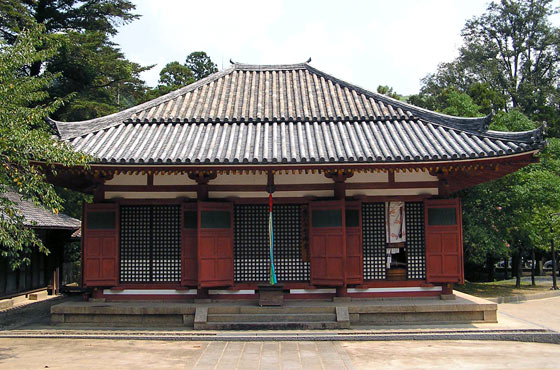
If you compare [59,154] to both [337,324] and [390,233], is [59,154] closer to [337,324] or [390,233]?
[337,324]

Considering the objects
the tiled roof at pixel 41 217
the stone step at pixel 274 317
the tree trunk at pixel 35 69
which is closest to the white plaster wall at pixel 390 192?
the stone step at pixel 274 317

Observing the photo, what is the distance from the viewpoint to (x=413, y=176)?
13047 mm

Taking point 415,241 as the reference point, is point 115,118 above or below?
above

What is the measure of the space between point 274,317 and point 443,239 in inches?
199

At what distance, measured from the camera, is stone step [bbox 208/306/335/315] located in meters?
12.0

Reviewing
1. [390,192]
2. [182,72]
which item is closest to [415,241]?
[390,192]

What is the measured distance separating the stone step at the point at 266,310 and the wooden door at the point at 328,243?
2.56ft

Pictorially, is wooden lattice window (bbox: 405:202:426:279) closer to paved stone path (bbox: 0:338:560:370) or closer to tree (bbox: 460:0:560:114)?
paved stone path (bbox: 0:338:560:370)

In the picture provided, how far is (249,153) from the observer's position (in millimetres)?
12078

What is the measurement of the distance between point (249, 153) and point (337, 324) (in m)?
4.86

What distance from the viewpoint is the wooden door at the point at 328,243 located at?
40.7 ft

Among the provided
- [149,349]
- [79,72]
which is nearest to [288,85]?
[149,349]

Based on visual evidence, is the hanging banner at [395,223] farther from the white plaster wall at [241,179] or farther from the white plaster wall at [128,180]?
the white plaster wall at [128,180]

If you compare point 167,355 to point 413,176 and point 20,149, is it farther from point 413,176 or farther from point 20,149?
point 413,176
